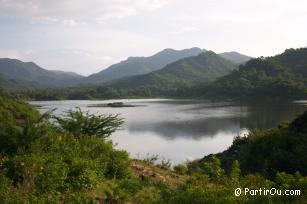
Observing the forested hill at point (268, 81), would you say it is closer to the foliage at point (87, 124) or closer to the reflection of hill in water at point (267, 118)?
the reflection of hill in water at point (267, 118)

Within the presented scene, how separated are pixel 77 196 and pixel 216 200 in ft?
9.22

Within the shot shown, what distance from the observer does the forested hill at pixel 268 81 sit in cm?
12325

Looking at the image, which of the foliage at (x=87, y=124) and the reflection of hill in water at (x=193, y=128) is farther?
the reflection of hill in water at (x=193, y=128)

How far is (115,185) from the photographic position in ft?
31.5

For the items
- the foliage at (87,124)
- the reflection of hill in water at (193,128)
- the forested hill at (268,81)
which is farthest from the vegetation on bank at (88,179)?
the forested hill at (268,81)

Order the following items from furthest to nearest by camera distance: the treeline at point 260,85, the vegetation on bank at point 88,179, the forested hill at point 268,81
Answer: the treeline at point 260,85 < the forested hill at point 268,81 < the vegetation on bank at point 88,179

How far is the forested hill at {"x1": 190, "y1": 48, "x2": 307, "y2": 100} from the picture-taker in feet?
404

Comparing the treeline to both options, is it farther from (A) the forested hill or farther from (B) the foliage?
(B) the foliage

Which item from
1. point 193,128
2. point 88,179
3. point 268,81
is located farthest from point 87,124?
point 268,81

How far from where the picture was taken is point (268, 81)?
13938cm

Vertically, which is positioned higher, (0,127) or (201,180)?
(0,127)

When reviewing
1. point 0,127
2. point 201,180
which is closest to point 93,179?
point 201,180

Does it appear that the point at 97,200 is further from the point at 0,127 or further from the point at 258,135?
the point at 258,135

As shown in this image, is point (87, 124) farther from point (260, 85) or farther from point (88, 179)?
point (260, 85)
